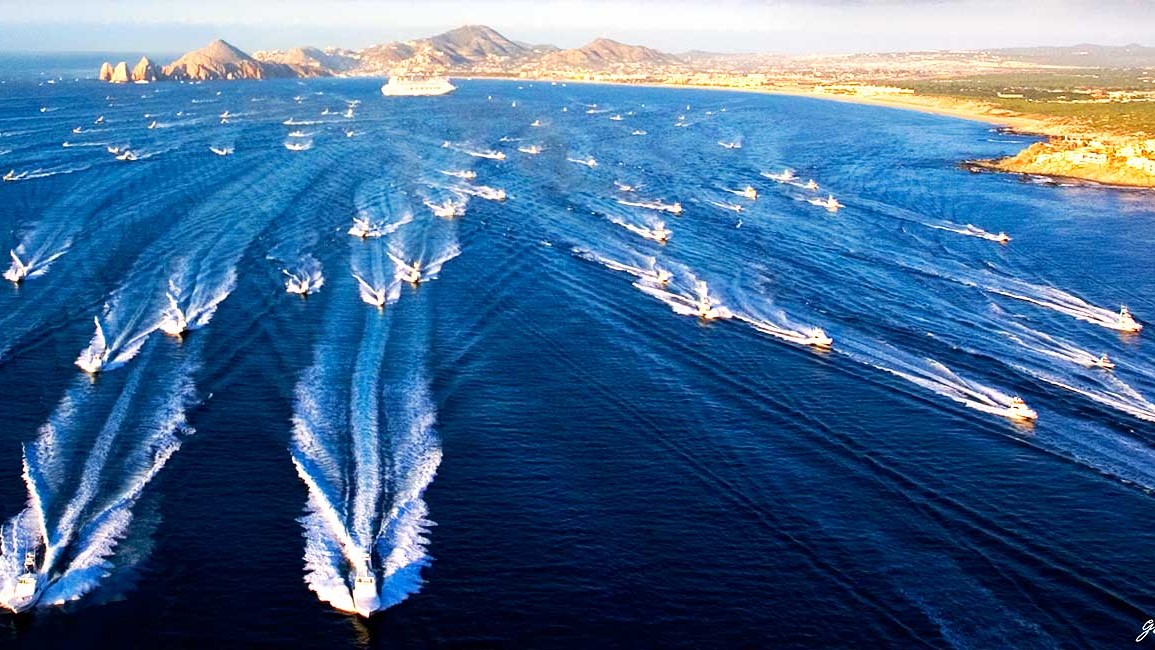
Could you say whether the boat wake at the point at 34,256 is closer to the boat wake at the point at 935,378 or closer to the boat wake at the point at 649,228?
the boat wake at the point at 649,228

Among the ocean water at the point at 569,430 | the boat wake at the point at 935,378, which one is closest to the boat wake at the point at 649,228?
the ocean water at the point at 569,430

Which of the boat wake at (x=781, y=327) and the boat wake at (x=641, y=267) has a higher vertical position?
the boat wake at (x=641, y=267)

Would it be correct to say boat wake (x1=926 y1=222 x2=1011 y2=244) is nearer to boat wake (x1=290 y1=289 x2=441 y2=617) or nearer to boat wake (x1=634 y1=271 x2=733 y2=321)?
boat wake (x1=634 y1=271 x2=733 y2=321)

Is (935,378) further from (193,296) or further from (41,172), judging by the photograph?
(41,172)

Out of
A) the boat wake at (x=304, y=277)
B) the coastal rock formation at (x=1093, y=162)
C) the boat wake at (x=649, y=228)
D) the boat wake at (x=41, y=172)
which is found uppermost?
the boat wake at (x=41, y=172)

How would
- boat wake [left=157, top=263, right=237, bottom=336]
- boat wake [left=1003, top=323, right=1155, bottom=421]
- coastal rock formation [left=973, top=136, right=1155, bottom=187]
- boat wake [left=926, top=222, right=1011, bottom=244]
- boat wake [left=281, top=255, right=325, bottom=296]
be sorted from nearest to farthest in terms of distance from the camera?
1. boat wake [left=1003, top=323, right=1155, bottom=421]
2. boat wake [left=157, top=263, right=237, bottom=336]
3. boat wake [left=281, top=255, right=325, bottom=296]
4. boat wake [left=926, top=222, right=1011, bottom=244]
5. coastal rock formation [left=973, top=136, right=1155, bottom=187]

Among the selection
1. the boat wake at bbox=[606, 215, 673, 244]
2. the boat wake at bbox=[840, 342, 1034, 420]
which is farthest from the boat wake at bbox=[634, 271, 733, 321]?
the boat wake at bbox=[606, 215, 673, 244]

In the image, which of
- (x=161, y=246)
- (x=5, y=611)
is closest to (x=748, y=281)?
(x=161, y=246)

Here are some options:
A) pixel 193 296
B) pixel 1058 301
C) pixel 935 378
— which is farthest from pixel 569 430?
pixel 1058 301
